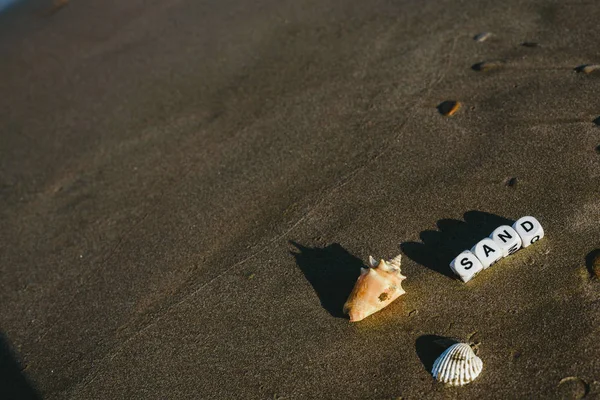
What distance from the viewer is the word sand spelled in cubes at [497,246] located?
3738 mm

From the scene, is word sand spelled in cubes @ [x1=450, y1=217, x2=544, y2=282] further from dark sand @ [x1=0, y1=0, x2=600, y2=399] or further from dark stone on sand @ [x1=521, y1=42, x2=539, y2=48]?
dark stone on sand @ [x1=521, y1=42, x2=539, y2=48]

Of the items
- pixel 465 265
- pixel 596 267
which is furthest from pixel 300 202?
pixel 596 267

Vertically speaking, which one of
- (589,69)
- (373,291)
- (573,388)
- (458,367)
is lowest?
(573,388)

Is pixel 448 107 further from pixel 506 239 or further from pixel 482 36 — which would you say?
pixel 506 239

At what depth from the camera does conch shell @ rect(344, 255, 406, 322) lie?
3.66 meters

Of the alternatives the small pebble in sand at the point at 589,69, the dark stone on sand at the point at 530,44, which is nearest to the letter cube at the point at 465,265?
the small pebble in sand at the point at 589,69

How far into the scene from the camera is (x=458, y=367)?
3322 mm

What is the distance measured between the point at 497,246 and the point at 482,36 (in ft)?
9.86

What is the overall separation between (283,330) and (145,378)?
3.11 feet

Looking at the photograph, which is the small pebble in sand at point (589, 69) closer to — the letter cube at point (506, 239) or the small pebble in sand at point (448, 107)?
the small pebble in sand at point (448, 107)

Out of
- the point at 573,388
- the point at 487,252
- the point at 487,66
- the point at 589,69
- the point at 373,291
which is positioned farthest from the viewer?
the point at 487,66

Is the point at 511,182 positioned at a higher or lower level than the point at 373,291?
lower

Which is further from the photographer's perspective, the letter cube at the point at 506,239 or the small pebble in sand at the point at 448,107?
the small pebble in sand at the point at 448,107

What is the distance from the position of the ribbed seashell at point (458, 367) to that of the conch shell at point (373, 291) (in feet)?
1.69
